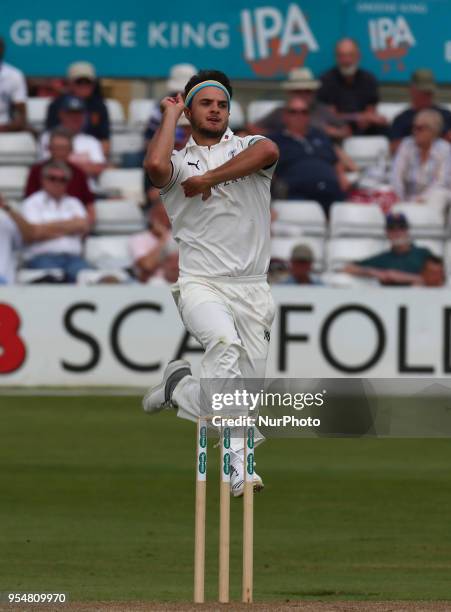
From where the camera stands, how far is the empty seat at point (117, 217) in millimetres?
14516

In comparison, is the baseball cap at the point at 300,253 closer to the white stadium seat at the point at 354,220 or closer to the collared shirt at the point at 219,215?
the white stadium seat at the point at 354,220

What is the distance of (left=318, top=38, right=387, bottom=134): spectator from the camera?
609 inches

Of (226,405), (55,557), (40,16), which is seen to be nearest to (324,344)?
(40,16)

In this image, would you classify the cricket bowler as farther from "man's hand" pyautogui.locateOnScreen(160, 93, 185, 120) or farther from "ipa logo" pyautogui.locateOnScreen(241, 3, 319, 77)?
"ipa logo" pyautogui.locateOnScreen(241, 3, 319, 77)

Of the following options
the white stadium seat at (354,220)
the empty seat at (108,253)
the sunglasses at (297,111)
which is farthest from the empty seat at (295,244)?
the empty seat at (108,253)

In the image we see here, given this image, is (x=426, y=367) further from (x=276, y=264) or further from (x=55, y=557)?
(x=55, y=557)

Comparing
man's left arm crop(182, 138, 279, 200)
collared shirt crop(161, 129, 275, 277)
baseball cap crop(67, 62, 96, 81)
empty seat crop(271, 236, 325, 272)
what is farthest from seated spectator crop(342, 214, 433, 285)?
man's left arm crop(182, 138, 279, 200)

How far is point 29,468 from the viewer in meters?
10.3

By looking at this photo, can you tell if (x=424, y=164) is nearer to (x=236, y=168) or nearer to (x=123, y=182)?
(x=123, y=182)

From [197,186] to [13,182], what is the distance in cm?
815

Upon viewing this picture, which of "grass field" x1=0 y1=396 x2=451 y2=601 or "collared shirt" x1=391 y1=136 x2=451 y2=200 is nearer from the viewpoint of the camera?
"grass field" x1=0 y1=396 x2=451 y2=601

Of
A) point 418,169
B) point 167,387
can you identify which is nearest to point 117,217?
point 418,169

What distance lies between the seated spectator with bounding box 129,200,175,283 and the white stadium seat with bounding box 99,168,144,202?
3.23ft

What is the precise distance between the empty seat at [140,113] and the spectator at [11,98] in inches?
42.1
